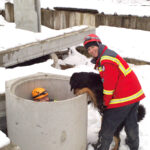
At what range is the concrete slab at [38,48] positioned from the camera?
217 inches

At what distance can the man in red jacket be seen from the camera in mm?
3115

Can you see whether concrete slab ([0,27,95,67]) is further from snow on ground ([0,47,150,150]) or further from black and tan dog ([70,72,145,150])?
black and tan dog ([70,72,145,150])

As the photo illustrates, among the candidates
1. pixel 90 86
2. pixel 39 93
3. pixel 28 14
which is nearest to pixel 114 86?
pixel 90 86

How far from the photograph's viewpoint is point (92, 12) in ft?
31.2

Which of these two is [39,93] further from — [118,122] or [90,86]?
[118,122]

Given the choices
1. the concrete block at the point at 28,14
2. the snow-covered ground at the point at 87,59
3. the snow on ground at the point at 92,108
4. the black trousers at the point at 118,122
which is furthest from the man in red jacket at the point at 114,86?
the concrete block at the point at 28,14

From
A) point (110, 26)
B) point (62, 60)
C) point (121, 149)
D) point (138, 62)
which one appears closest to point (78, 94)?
point (121, 149)

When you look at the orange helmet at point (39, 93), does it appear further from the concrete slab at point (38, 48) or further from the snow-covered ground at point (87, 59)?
the concrete slab at point (38, 48)

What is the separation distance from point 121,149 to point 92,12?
20.8 feet

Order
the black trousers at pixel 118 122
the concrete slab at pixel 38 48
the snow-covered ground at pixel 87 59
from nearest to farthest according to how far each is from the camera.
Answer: the black trousers at pixel 118 122 → the snow-covered ground at pixel 87 59 → the concrete slab at pixel 38 48

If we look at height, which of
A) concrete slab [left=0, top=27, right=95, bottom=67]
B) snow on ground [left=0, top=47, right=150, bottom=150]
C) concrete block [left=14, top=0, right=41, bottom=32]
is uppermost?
concrete block [left=14, top=0, right=41, bottom=32]

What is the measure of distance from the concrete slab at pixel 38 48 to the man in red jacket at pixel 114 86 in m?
2.65

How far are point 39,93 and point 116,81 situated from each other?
119 cm

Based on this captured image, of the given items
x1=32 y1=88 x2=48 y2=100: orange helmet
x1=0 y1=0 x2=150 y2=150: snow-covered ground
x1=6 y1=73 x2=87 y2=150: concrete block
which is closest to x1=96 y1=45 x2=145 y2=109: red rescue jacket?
x1=6 y1=73 x2=87 y2=150: concrete block
